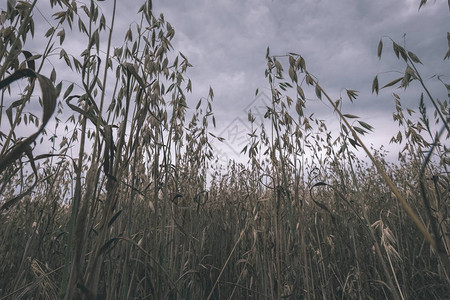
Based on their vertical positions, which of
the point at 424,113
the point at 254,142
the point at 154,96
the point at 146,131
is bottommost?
the point at 424,113

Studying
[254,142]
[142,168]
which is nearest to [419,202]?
[254,142]

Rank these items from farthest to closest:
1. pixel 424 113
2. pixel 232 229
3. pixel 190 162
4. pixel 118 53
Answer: pixel 232 229
pixel 190 162
pixel 118 53
pixel 424 113

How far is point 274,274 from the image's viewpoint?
1.92 metres

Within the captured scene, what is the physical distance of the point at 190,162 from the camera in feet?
8.96

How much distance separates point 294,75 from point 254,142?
114cm

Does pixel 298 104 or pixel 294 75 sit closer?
pixel 294 75

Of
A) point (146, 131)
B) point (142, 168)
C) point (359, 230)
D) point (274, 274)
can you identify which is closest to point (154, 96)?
point (146, 131)

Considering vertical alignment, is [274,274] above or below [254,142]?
below

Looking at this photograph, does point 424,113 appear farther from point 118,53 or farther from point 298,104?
point 118,53

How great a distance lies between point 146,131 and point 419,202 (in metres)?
2.98

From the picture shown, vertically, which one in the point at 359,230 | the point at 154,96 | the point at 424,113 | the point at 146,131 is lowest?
the point at 359,230

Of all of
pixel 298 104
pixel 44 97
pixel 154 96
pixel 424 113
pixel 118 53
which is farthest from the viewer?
pixel 298 104

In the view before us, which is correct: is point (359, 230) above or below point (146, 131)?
below

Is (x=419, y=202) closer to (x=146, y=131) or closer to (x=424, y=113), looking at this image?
(x=424, y=113)
